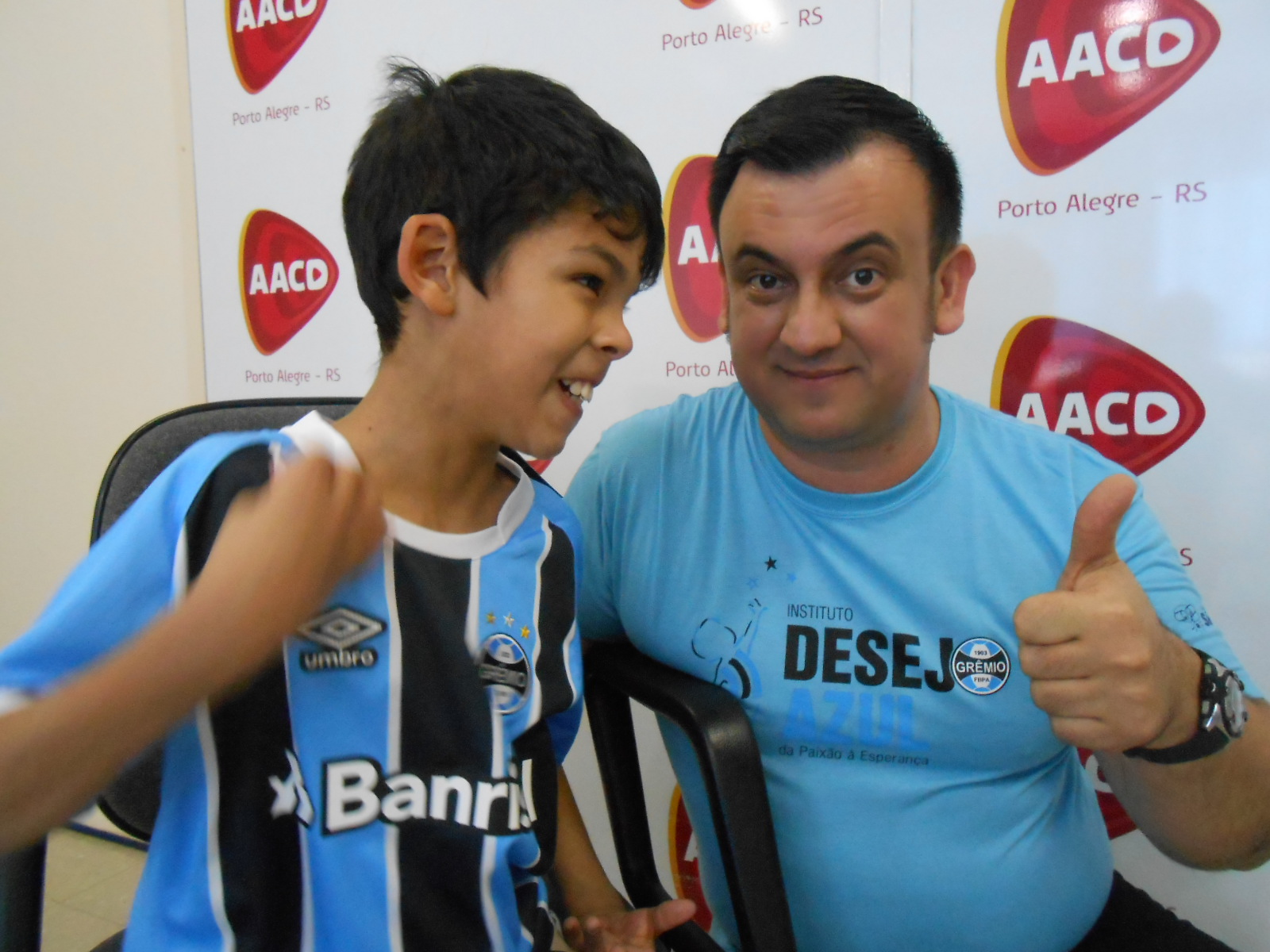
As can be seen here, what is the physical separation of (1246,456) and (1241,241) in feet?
0.94

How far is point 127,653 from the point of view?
1.47ft

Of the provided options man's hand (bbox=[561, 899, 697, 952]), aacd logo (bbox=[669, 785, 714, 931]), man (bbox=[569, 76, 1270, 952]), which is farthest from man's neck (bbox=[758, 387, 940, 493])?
aacd logo (bbox=[669, 785, 714, 931])

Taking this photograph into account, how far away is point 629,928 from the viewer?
795 mm

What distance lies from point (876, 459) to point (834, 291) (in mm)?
199

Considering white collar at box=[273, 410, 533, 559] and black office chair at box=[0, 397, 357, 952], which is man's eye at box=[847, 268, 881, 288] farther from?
black office chair at box=[0, 397, 357, 952]

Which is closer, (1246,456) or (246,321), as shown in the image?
(1246,456)

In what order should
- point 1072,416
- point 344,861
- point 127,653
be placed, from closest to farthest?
point 127,653 < point 344,861 < point 1072,416

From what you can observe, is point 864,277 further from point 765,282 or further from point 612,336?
point 612,336

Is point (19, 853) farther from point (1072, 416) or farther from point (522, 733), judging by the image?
point (1072, 416)

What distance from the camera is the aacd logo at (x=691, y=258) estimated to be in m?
1.31

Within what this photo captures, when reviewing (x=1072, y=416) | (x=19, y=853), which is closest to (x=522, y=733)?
(x=19, y=853)

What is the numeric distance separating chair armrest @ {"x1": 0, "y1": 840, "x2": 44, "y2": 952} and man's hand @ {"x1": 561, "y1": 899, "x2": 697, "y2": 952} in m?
0.48

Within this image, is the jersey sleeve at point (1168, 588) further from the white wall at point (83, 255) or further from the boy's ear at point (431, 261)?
the white wall at point (83, 255)

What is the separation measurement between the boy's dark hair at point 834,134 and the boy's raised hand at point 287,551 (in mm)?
568
